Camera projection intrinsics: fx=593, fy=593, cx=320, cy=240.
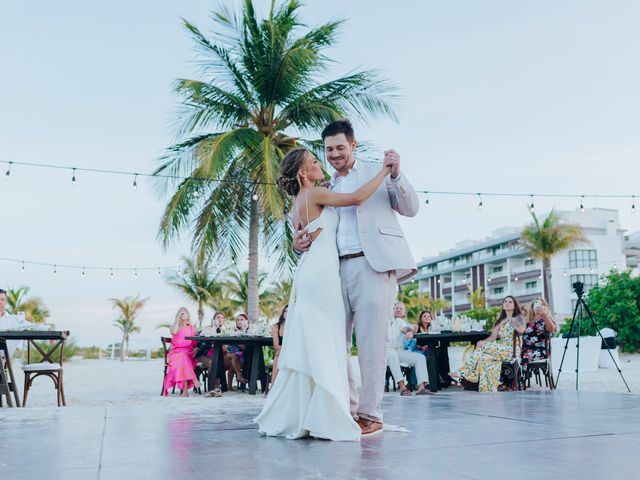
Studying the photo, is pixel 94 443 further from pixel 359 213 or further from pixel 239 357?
pixel 239 357

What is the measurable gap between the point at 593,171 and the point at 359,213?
20152mm

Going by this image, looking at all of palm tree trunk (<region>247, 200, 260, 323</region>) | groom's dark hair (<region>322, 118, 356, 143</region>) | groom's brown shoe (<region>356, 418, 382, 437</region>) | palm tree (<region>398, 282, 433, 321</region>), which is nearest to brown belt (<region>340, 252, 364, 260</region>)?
groom's dark hair (<region>322, 118, 356, 143</region>)

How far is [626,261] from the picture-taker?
179 ft

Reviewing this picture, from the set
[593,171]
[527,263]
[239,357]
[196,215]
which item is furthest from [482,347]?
[527,263]

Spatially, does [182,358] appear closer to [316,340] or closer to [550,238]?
[316,340]

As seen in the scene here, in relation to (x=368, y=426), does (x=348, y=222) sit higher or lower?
higher

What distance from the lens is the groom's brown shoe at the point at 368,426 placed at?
301 centimetres

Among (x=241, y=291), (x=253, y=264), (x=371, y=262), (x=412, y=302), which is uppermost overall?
(x=241, y=291)

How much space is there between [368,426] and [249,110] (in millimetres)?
11534

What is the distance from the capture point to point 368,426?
10.0 ft

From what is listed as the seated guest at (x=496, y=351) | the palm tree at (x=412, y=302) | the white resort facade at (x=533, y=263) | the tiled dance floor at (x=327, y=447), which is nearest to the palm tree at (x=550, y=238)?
the palm tree at (x=412, y=302)

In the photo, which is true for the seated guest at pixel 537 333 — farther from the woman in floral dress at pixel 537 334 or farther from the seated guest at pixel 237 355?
the seated guest at pixel 237 355

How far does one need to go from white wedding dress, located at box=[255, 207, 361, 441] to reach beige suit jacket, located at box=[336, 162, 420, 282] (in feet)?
0.67

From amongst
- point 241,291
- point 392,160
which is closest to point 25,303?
point 241,291
